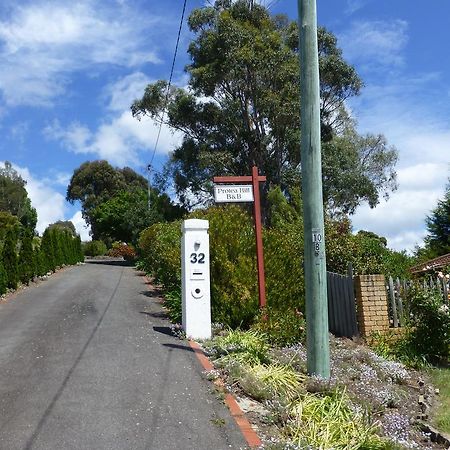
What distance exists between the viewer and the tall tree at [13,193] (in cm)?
7040

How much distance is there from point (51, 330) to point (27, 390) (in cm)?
362

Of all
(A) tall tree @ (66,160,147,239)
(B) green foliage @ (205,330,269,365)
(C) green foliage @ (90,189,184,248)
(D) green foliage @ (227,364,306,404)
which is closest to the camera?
(D) green foliage @ (227,364,306,404)

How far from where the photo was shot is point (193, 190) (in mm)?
35531

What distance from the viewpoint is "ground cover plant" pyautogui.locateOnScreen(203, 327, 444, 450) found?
567 cm

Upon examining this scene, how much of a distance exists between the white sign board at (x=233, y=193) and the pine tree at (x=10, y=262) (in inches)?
389

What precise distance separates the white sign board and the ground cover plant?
2.18 meters

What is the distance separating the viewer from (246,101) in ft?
107

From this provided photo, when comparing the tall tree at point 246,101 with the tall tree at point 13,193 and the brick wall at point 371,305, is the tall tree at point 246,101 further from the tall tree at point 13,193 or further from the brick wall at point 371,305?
the tall tree at point 13,193

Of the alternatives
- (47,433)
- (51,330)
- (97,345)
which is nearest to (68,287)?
(51,330)

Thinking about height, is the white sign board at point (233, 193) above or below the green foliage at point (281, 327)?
above

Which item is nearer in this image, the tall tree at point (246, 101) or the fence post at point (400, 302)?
the fence post at point (400, 302)

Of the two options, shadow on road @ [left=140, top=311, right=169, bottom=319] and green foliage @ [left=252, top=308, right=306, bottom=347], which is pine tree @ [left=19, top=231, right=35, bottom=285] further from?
green foliage @ [left=252, top=308, right=306, bottom=347]

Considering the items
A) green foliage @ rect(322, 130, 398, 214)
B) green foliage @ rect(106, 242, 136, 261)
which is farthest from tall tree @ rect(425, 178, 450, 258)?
green foliage @ rect(106, 242, 136, 261)

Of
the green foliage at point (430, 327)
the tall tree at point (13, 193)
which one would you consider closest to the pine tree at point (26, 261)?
the green foliage at point (430, 327)
